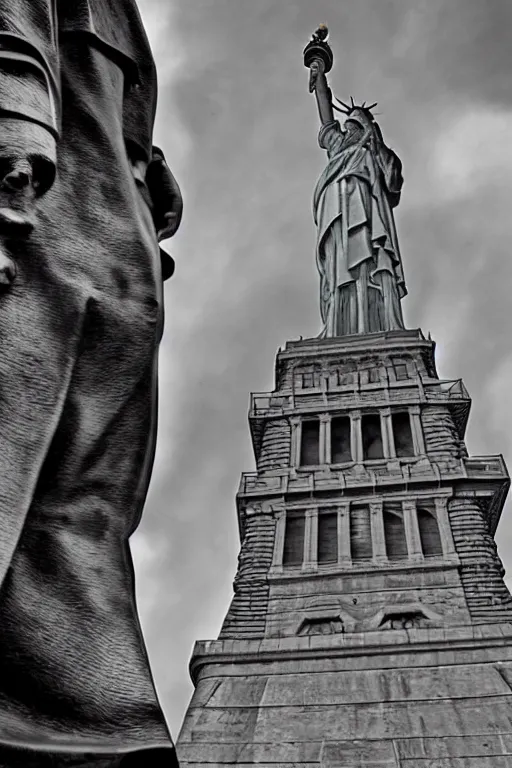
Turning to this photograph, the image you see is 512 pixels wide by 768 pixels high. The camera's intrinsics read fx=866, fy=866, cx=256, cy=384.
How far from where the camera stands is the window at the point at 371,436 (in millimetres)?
26438

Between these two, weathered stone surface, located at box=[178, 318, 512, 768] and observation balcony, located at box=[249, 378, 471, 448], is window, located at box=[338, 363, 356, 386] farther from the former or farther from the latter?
observation balcony, located at box=[249, 378, 471, 448]

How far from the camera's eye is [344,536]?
21875 mm

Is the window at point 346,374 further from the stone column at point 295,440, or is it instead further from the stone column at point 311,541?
the stone column at point 311,541

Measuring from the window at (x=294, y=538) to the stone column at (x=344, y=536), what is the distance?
3.19 ft

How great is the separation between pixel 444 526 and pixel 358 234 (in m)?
16.9

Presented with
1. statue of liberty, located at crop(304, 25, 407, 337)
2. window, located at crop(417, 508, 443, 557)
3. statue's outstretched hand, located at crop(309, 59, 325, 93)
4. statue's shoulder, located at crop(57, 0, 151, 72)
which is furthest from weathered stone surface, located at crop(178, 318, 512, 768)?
statue's outstretched hand, located at crop(309, 59, 325, 93)

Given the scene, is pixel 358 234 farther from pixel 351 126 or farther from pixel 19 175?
pixel 19 175

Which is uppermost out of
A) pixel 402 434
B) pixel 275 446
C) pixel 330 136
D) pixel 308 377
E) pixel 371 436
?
pixel 330 136

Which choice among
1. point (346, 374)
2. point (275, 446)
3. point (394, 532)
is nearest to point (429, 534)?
point (394, 532)

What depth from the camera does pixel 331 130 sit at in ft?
139

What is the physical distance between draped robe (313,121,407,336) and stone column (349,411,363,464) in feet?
20.1

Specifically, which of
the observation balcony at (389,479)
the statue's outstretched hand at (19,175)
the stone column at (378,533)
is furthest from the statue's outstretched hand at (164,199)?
the observation balcony at (389,479)

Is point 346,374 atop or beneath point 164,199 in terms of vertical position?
atop

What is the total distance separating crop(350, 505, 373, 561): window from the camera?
70.0 ft
